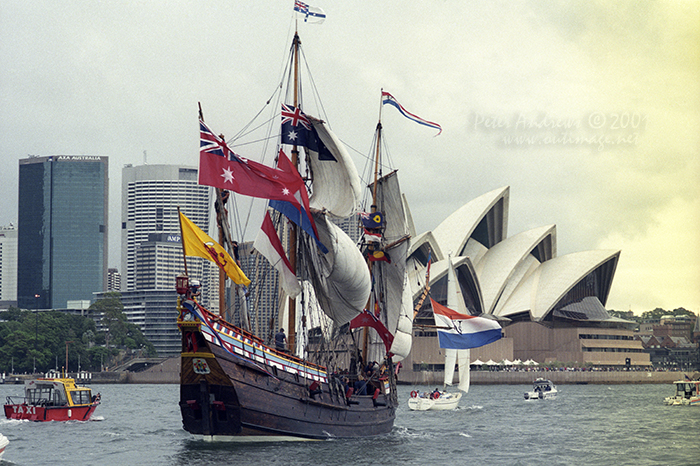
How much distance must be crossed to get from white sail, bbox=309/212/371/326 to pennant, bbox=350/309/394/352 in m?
3.17

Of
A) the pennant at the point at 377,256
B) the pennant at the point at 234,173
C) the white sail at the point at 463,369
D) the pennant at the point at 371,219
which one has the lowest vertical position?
the white sail at the point at 463,369

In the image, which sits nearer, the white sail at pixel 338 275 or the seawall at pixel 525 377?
the white sail at pixel 338 275

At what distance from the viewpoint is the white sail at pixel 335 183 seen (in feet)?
131

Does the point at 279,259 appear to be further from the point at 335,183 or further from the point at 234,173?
the point at 234,173

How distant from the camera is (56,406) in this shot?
4600cm

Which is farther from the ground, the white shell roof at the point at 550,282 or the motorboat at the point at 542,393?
the white shell roof at the point at 550,282

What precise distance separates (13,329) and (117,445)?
10632cm

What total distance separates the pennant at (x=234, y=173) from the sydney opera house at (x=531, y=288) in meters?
65.7

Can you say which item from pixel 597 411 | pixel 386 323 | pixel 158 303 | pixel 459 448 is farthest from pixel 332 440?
pixel 158 303

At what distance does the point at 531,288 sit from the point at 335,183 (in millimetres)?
Answer: 66694

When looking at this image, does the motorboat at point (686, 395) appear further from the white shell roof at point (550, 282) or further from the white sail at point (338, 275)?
the white shell roof at point (550, 282)

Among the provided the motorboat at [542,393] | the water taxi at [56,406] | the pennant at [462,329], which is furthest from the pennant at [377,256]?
the motorboat at [542,393]

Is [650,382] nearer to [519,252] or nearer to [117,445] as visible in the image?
[519,252]

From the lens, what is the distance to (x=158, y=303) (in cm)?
18262
